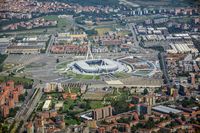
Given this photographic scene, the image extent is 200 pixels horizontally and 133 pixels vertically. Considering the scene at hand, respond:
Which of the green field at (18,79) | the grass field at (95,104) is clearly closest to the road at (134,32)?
the green field at (18,79)

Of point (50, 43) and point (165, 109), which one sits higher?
point (165, 109)

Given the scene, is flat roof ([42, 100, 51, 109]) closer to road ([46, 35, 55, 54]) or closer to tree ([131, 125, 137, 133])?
tree ([131, 125, 137, 133])

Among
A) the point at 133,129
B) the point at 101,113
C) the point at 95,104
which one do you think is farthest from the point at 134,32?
the point at 133,129

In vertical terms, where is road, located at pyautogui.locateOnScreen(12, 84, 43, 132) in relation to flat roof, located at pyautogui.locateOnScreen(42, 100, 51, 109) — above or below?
below

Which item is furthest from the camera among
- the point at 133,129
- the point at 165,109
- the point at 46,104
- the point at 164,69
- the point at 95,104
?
the point at 164,69

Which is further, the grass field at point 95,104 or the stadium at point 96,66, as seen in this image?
the stadium at point 96,66

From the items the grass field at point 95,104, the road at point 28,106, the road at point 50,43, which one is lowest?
the road at point 50,43

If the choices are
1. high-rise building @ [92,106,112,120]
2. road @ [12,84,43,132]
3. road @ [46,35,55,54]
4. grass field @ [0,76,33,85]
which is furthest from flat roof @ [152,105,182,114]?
road @ [46,35,55,54]

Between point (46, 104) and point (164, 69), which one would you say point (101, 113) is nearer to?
point (46, 104)

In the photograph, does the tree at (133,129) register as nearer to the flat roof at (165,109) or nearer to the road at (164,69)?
the flat roof at (165,109)

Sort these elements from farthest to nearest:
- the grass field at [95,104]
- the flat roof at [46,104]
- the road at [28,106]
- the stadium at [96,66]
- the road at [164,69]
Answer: the stadium at [96,66] → the road at [164,69] → the grass field at [95,104] → the flat roof at [46,104] → the road at [28,106]

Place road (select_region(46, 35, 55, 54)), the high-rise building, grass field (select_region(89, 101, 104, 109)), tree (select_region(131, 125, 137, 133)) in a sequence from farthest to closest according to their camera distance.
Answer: road (select_region(46, 35, 55, 54)) < grass field (select_region(89, 101, 104, 109)) < the high-rise building < tree (select_region(131, 125, 137, 133))

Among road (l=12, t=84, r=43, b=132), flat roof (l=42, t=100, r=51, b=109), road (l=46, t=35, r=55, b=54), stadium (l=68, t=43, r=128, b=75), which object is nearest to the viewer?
road (l=12, t=84, r=43, b=132)
